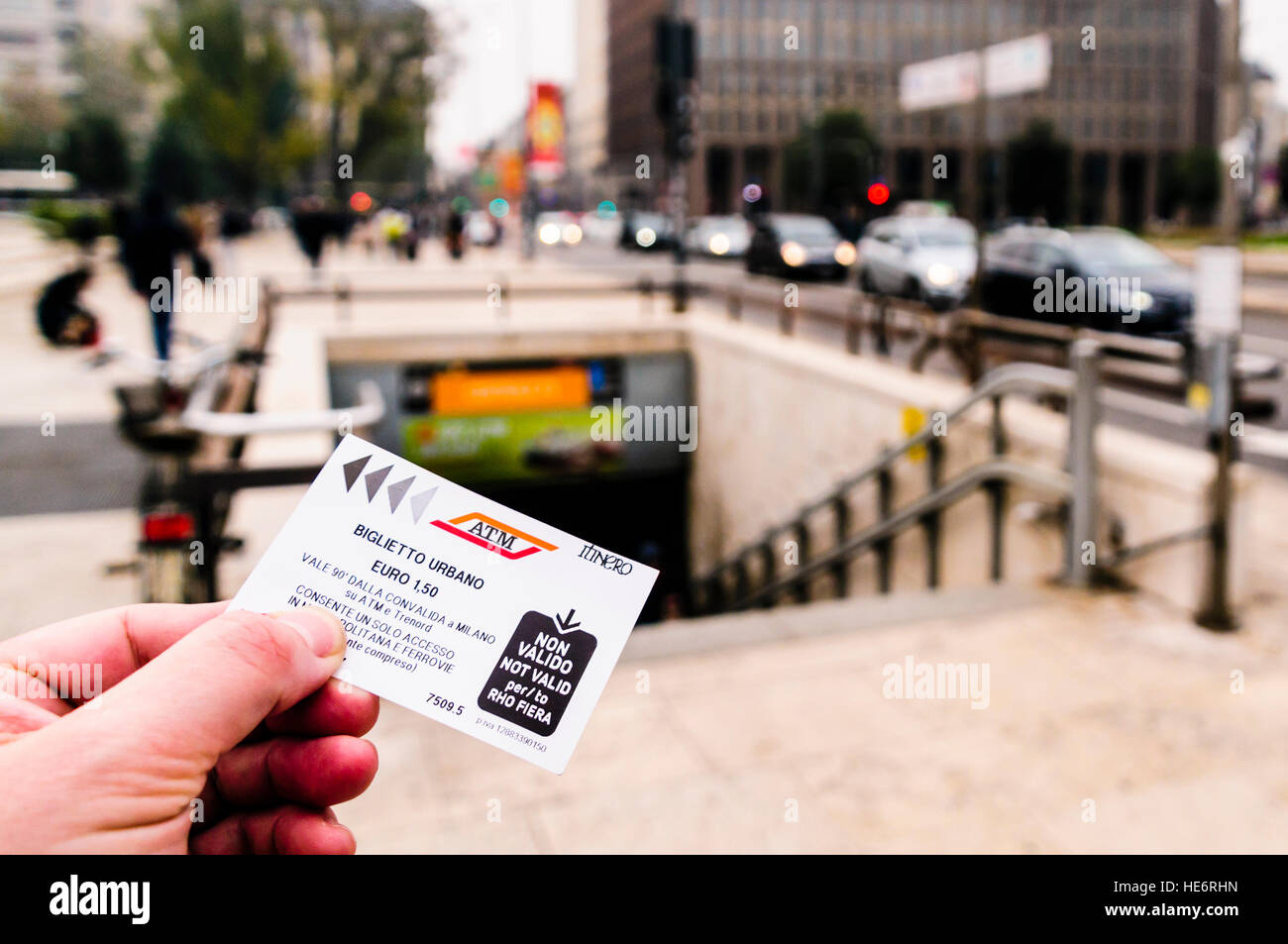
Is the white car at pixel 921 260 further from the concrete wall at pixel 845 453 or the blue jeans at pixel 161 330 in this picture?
the blue jeans at pixel 161 330

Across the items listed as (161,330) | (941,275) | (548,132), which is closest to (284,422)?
(161,330)

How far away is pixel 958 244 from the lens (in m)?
22.5

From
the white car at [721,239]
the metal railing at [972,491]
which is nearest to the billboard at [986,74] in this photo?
the metal railing at [972,491]

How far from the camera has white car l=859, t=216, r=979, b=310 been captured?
2011cm

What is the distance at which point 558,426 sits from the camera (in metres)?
18.2

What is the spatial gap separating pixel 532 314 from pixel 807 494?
27.5 ft

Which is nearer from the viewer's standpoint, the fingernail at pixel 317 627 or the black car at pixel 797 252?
the fingernail at pixel 317 627

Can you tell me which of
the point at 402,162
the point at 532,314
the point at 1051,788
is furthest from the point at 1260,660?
the point at 402,162

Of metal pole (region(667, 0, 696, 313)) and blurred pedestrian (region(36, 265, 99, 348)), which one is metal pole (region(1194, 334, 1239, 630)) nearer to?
blurred pedestrian (region(36, 265, 99, 348))

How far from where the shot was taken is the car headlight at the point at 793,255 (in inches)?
1090

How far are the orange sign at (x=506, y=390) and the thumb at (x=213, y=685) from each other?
52.4ft

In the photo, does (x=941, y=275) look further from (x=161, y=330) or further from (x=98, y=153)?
(x=98, y=153)

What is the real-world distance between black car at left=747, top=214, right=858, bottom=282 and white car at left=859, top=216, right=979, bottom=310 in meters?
3.94

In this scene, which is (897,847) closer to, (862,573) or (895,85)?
(862,573)
